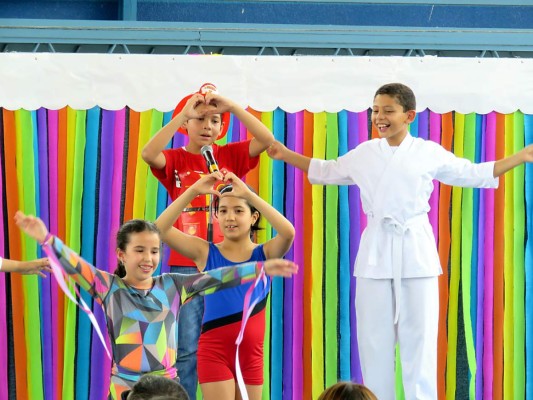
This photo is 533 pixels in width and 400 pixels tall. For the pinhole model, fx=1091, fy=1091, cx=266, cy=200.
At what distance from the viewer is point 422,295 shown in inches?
144

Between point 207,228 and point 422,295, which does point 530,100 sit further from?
point 207,228

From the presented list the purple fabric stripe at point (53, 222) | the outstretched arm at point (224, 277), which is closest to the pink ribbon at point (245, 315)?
the outstretched arm at point (224, 277)

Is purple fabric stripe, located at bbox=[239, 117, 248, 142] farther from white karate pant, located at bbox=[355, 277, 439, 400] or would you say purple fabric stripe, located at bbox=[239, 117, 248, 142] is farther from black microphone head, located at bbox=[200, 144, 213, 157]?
white karate pant, located at bbox=[355, 277, 439, 400]

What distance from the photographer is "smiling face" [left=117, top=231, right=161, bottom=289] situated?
3.16 metres

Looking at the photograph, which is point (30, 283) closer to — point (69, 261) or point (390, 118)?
point (69, 261)

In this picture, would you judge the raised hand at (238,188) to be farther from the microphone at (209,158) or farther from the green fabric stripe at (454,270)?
the green fabric stripe at (454,270)

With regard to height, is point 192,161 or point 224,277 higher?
point 192,161

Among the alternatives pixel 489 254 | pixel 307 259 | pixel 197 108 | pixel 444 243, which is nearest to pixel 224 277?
pixel 197 108

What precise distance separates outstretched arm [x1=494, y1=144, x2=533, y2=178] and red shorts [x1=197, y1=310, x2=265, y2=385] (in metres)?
0.96

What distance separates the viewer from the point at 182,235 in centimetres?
359

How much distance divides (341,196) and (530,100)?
798mm

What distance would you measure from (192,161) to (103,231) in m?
0.54

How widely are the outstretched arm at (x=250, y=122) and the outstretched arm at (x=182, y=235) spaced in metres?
0.38

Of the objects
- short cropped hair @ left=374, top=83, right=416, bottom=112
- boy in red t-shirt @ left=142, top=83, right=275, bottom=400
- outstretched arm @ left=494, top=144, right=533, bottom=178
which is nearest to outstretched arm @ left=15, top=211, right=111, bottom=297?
boy in red t-shirt @ left=142, top=83, right=275, bottom=400
